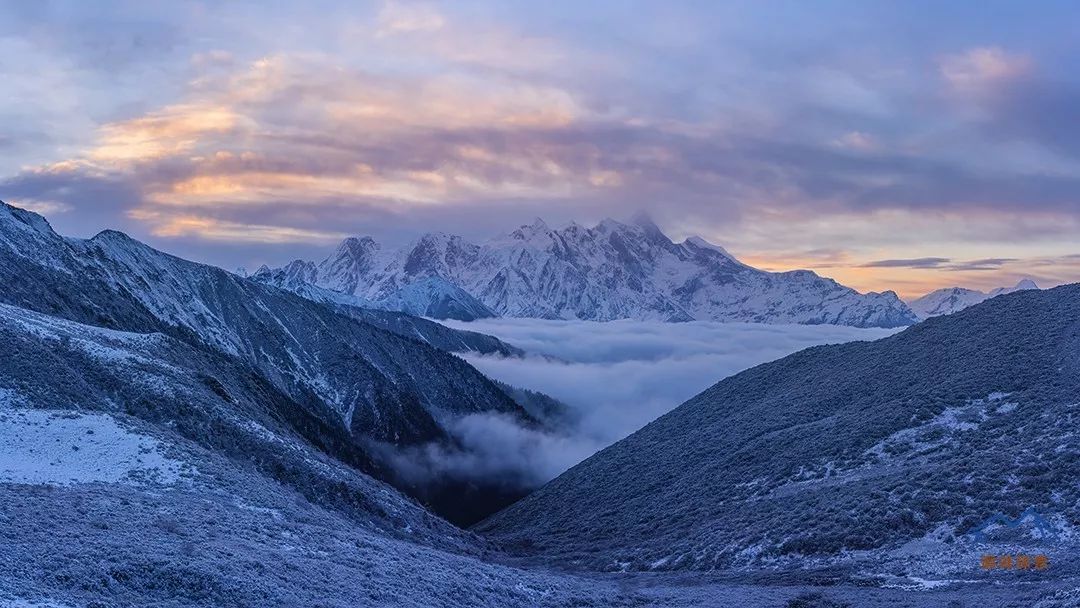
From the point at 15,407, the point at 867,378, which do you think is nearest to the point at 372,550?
the point at 15,407

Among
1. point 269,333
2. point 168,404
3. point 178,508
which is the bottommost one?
point 178,508

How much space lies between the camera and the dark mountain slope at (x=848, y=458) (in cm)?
3769

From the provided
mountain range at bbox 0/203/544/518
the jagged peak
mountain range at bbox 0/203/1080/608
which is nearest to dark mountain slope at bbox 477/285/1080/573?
mountain range at bbox 0/203/1080/608

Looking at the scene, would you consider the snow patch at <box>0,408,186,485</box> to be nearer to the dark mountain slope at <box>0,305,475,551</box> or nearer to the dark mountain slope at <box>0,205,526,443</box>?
the dark mountain slope at <box>0,305,475,551</box>

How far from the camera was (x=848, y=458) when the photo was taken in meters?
50.9

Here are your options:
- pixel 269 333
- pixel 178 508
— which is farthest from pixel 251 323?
pixel 178 508

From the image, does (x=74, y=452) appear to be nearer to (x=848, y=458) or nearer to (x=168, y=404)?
(x=168, y=404)

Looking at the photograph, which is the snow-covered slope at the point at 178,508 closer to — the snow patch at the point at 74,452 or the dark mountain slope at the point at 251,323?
the snow patch at the point at 74,452

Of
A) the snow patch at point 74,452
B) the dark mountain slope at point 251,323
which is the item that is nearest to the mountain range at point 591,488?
the snow patch at point 74,452

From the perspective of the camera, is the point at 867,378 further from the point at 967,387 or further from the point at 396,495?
the point at 396,495

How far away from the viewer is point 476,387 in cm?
18300

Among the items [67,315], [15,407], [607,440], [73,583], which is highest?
[67,315]

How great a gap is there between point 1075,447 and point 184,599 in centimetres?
3680

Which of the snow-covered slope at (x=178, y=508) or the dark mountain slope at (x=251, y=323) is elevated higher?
the dark mountain slope at (x=251, y=323)
